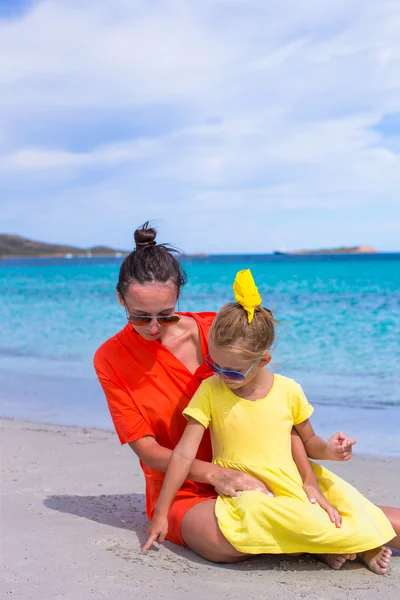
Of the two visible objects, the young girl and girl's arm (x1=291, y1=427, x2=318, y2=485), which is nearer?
the young girl

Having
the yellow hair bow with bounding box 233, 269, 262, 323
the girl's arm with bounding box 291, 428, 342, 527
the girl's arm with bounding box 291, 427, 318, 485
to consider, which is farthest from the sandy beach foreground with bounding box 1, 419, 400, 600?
the yellow hair bow with bounding box 233, 269, 262, 323

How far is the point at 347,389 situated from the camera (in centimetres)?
790

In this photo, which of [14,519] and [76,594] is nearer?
[76,594]

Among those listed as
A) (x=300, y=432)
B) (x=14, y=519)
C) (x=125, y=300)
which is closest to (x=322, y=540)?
(x=300, y=432)

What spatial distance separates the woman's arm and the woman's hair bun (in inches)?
35.2

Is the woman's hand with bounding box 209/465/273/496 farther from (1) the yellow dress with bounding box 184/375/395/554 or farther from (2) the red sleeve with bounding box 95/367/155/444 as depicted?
(2) the red sleeve with bounding box 95/367/155/444

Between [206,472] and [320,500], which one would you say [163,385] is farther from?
[320,500]

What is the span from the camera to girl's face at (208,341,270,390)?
293cm

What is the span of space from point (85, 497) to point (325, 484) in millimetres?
1618

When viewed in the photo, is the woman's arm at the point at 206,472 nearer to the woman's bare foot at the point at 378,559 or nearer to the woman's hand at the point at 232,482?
the woman's hand at the point at 232,482

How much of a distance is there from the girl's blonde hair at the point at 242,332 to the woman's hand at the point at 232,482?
0.53 metres

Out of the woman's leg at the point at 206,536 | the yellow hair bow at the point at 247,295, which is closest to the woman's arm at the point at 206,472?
the woman's leg at the point at 206,536

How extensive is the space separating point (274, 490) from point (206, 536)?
355 mm

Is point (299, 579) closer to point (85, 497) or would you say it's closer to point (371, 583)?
point (371, 583)
